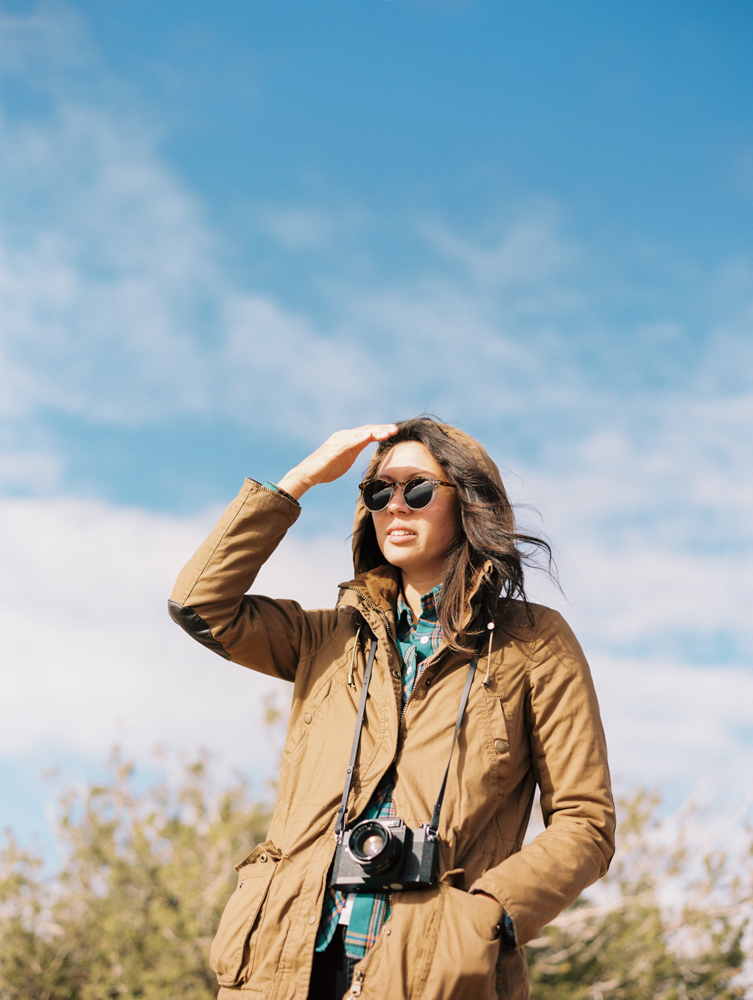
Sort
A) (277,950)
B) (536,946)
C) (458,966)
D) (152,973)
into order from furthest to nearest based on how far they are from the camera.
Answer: (536,946), (152,973), (277,950), (458,966)

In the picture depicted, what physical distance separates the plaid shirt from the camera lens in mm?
155

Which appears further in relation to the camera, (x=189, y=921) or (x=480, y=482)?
(x=189, y=921)

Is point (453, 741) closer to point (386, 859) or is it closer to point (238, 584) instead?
point (386, 859)

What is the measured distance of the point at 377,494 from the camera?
3211 mm

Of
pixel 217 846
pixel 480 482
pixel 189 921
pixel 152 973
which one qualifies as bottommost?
pixel 152 973

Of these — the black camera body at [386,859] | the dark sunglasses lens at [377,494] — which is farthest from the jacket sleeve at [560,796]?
the dark sunglasses lens at [377,494]

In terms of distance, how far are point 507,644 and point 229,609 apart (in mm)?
971

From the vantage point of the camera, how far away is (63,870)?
1344 centimetres

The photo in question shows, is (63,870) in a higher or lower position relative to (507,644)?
lower

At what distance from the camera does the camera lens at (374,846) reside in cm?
228

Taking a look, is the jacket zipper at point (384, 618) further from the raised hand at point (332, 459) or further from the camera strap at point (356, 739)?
the raised hand at point (332, 459)

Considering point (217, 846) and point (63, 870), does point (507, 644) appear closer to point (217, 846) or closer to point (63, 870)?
point (217, 846)

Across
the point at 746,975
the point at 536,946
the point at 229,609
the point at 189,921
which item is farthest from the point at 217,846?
the point at 229,609

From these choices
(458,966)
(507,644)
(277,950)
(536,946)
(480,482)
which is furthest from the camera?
(536,946)
